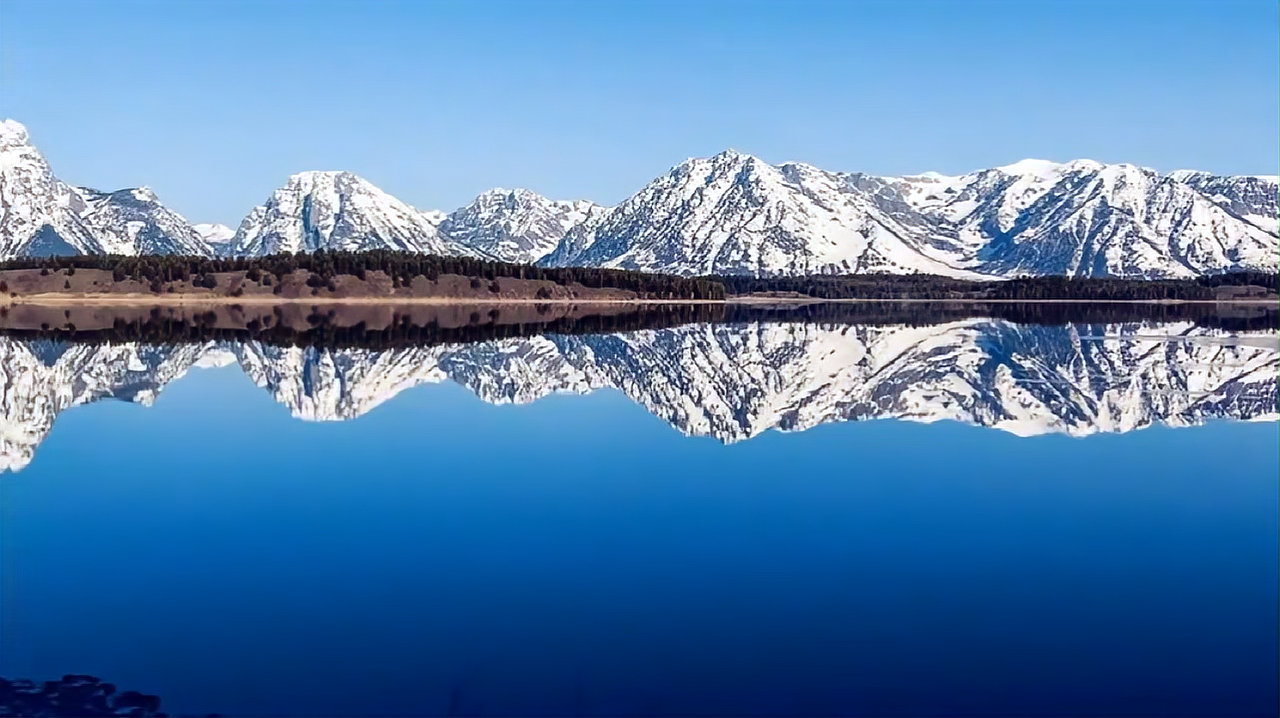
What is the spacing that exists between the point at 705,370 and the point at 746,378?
5.46 meters

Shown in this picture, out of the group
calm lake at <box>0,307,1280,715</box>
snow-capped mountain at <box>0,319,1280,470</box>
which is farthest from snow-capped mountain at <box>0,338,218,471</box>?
calm lake at <box>0,307,1280,715</box>

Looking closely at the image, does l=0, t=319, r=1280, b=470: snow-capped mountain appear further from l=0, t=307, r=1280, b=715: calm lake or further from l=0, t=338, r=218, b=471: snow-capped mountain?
l=0, t=307, r=1280, b=715: calm lake

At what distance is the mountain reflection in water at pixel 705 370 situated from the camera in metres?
52.9

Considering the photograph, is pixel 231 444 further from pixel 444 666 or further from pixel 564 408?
pixel 444 666

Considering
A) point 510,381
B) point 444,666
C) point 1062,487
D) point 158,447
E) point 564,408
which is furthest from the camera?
point 510,381

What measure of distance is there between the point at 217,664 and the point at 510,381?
4985cm

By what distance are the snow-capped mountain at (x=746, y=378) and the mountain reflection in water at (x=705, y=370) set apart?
18 cm

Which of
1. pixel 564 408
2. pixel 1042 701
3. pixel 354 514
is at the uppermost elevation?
pixel 564 408

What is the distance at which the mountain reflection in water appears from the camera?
173 ft

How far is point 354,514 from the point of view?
93.7 feet

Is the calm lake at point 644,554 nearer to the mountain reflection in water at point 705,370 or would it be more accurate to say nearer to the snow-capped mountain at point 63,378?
the snow-capped mountain at point 63,378

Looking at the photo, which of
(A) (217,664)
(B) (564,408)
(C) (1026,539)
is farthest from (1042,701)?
(B) (564,408)

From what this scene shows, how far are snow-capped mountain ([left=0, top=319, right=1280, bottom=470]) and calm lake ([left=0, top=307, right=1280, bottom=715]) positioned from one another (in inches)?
28.4

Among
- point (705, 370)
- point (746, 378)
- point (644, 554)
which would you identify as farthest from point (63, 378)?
point (644, 554)
